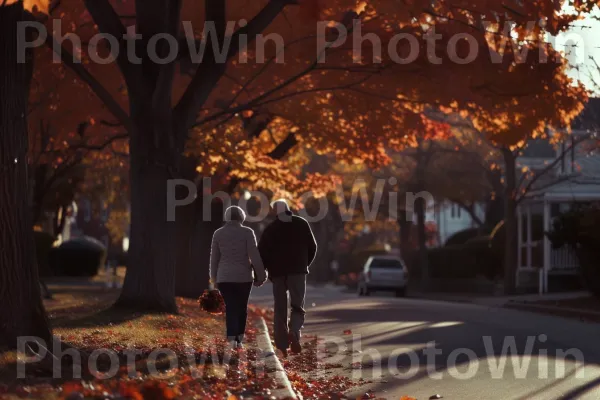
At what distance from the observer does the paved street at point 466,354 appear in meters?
11.5

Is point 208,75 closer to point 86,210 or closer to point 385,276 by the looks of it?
point 385,276

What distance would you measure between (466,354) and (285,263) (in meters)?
2.93

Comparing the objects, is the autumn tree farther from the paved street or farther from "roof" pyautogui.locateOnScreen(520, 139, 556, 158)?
"roof" pyautogui.locateOnScreen(520, 139, 556, 158)

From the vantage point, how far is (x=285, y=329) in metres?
14.3

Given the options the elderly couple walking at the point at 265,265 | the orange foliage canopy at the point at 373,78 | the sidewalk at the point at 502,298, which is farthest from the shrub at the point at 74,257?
the elderly couple walking at the point at 265,265

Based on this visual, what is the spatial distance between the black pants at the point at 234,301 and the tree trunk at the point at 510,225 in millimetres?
25024

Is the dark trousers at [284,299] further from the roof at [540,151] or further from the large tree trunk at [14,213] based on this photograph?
the roof at [540,151]

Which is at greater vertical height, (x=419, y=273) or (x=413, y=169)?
(x=413, y=169)

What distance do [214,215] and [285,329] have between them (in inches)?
600

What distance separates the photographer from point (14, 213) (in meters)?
11.3

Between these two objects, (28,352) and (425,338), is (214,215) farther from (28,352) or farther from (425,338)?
(28,352)

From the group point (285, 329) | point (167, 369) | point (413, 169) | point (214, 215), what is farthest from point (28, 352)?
point (413, 169)

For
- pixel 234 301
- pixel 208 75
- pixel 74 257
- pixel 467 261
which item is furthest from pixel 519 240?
pixel 234 301

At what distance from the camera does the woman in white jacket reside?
13617 millimetres
